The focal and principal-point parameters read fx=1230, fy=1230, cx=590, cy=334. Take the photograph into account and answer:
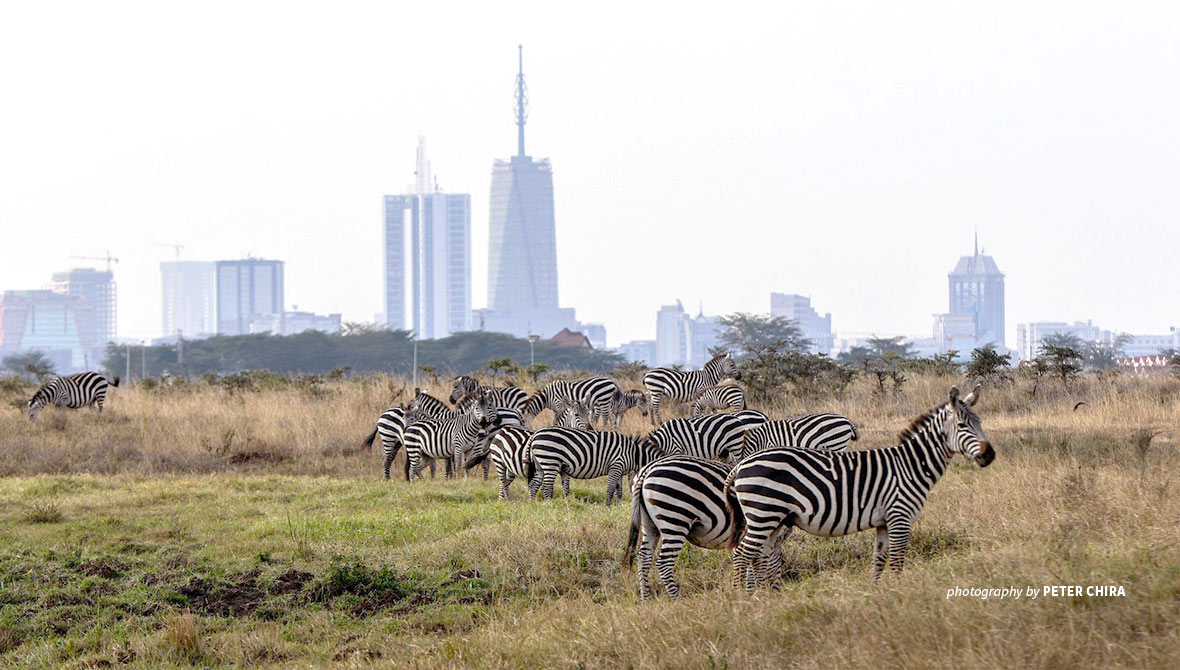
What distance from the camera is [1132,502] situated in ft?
34.2

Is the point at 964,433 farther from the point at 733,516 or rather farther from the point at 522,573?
the point at 522,573

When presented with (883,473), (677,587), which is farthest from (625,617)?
(883,473)

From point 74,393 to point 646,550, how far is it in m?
18.6

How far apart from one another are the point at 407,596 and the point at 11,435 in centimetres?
1389

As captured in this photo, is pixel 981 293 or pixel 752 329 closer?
pixel 752 329

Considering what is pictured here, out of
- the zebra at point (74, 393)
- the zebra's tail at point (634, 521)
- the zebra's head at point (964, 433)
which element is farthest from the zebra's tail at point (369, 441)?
the zebra's head at point (964, 433)

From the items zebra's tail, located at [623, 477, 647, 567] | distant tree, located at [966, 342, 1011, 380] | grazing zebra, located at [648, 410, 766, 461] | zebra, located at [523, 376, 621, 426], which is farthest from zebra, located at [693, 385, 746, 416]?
zebra's tail, located at [623, 477, 647, 567]

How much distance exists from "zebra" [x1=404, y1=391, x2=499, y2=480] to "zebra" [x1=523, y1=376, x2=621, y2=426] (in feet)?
14.4

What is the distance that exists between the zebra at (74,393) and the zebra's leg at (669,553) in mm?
18039

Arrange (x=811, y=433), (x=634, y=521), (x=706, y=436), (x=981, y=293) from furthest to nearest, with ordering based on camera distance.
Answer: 1. (x=981, y=293)
2. (x=811, y=433)
3. (x=706, y=436)
4. (x=634, y=521)

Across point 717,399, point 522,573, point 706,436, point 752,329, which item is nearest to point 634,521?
point 522,573

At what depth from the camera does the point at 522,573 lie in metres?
10.4

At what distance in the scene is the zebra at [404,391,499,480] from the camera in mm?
16703

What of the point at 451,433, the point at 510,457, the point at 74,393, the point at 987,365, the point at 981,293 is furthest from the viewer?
the point at 981,293
